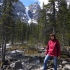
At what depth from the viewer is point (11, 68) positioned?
915 inches

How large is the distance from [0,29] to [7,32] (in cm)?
111

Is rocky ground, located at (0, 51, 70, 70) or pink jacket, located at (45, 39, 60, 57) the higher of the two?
pink jacket, located at (45, 39, 60, 57)

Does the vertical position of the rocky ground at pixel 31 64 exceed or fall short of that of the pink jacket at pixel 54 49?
it falls short

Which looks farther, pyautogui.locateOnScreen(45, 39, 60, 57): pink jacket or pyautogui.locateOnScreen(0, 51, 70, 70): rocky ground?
pyautogui.locateOnScreen(0, 51, 70, 70): rocky ground

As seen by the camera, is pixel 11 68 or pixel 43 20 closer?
pixel 11 68

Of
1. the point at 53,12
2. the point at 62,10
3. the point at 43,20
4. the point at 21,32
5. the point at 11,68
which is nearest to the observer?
the point at 11,68

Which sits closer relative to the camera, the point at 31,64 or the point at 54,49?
the point at 54,49

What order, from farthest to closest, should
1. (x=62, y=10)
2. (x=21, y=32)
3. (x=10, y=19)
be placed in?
(x=21, y=32) → (x=62, y=10) → (x=10, y=19)

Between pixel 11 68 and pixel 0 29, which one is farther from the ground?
pixel 0 29

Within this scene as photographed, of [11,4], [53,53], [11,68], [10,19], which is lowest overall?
[11,68]

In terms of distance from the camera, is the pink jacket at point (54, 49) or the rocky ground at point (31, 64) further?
the rocky ground at point (31, 64)

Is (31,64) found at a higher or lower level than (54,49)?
lower

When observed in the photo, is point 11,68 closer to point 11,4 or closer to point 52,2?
point 11,4

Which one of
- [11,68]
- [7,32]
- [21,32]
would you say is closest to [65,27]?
[7,32]
